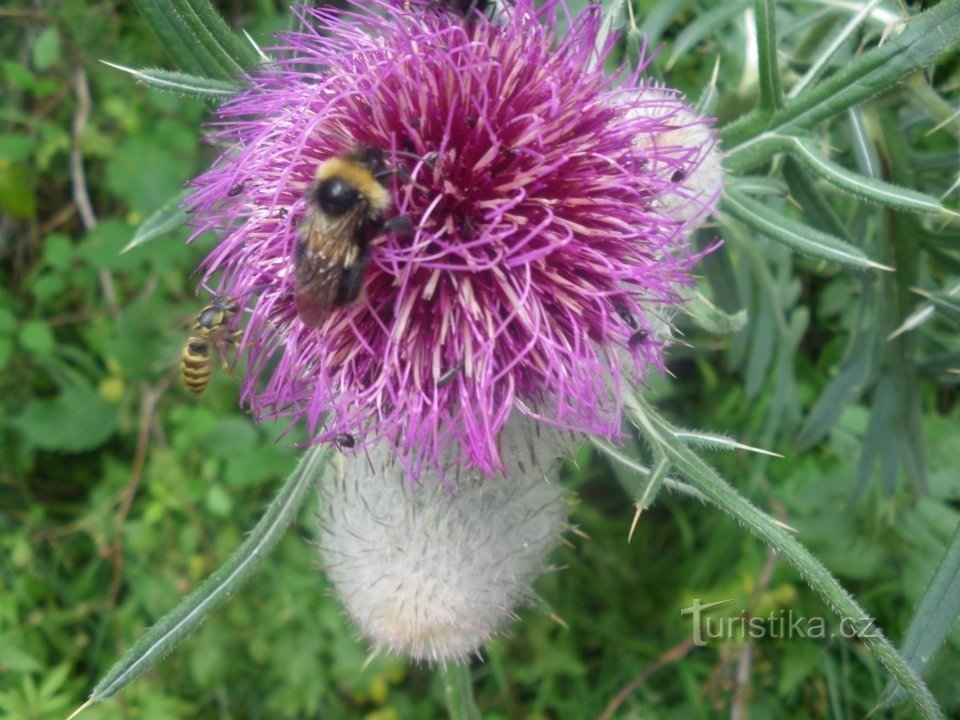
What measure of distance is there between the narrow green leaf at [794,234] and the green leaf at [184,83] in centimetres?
136

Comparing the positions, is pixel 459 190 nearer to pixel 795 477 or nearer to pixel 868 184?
pixel 868 184

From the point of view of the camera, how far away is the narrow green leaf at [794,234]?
2.00 m

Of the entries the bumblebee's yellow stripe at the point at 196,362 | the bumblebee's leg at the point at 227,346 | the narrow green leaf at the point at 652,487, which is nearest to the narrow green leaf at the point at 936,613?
the narrow green leaf at the point at 652,487

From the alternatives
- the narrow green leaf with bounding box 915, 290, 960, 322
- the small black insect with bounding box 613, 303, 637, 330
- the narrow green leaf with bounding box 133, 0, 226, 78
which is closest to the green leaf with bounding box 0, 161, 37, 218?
the narrow green leaf with bounding box 133, 0, 226, 78

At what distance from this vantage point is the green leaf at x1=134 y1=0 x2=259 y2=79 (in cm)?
207

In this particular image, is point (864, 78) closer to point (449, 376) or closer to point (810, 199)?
point (810, 199)

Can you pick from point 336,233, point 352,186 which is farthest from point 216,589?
point 352,186

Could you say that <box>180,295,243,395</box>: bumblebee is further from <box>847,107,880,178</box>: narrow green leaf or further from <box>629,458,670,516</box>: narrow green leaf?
<box>847,107,880,178</box>: narrow green leaf

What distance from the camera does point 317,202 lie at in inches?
70.0

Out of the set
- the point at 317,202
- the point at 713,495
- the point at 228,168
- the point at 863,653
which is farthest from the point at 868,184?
the point at 863,653

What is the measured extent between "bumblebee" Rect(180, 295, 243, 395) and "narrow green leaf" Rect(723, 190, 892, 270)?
1.42 metres

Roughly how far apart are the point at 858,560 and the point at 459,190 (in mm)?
2733

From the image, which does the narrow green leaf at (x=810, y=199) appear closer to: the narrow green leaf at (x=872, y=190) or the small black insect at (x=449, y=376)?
the narrow green leaf at (x=872, y=190)

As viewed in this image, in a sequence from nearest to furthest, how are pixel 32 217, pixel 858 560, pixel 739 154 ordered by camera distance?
pixel 739 154 → pixel 858 560 → pixel 32 217
